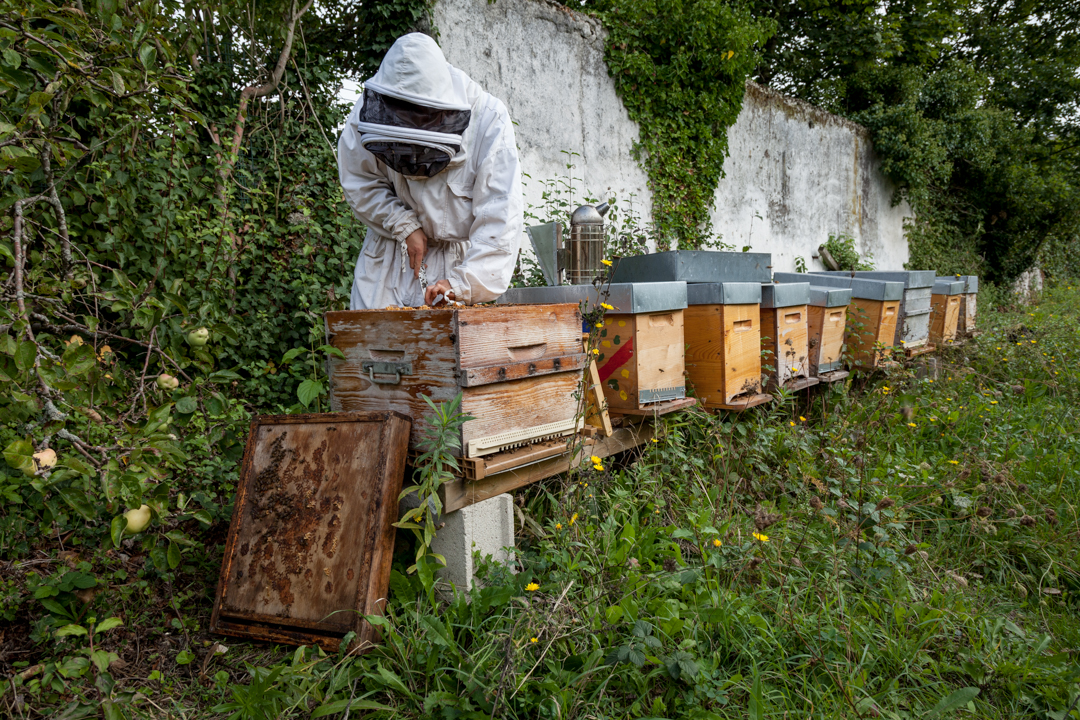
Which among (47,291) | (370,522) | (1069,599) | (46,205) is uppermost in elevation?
(46,205)

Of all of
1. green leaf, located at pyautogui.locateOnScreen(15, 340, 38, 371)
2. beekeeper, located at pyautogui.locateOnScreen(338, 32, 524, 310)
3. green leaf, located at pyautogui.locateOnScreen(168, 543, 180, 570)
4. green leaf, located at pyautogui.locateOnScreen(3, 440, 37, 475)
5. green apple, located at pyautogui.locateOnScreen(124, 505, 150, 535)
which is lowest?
green leaf, located at pyautogui.locateOnScreen(168, 543, 180, 570)

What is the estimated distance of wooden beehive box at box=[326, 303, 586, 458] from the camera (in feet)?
6.53

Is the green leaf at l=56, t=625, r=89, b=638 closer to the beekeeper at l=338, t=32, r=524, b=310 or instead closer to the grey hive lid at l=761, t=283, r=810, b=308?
the beekeeper at l=338, t=32, r=524, b=310

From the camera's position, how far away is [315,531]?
2061mm

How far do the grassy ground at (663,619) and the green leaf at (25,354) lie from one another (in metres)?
0.92

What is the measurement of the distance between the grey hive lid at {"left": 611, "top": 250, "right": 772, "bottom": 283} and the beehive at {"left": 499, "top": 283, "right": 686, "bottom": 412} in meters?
0.42

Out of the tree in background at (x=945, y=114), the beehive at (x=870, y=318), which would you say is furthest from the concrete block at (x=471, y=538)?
the tree in background at (x=945, y=114)

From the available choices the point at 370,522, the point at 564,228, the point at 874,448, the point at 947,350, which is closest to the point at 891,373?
the point at 874,448

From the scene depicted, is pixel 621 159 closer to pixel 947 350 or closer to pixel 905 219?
pixel 947 350

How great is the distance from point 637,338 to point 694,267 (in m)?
0.86

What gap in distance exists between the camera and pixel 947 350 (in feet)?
18.0

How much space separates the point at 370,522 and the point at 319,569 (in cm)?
23

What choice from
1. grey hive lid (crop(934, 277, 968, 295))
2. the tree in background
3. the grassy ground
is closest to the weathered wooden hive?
grey hive lid (crop(934, 277, 968, 295))

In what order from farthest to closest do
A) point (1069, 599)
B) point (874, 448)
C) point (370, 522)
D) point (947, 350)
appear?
→ point (947, 350)
point (874, 448)
point (1069, 599)
point (370, 522)
